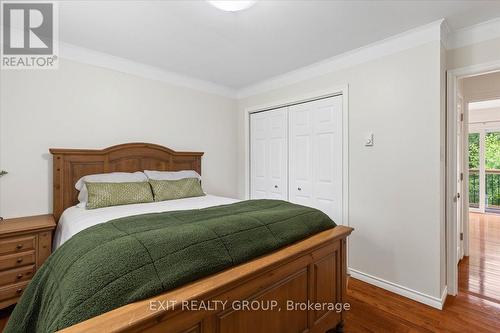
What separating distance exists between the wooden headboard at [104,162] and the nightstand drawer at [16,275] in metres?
0.55

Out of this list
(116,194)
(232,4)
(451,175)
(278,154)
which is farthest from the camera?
(278,154)

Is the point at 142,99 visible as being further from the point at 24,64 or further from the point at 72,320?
the point at 72,320

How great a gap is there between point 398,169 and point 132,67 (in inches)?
128

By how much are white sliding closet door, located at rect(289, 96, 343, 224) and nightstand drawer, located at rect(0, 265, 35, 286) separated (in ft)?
9.43

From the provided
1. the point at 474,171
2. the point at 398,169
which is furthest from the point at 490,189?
the point at 398,169

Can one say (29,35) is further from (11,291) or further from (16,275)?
(11,291)

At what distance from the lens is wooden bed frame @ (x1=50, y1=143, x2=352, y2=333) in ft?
2.90

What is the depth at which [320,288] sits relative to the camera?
1.66m

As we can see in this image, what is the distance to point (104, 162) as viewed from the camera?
9.23 ft

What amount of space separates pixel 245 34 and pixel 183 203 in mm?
1805

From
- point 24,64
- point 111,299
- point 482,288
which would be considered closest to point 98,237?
point 111,299

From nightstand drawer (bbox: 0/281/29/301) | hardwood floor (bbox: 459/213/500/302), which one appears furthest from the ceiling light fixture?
hardwood floor (bbox: 459/213/500/302)

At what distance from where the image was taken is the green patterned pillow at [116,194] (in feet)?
7.67

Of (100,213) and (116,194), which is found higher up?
(116,194)
